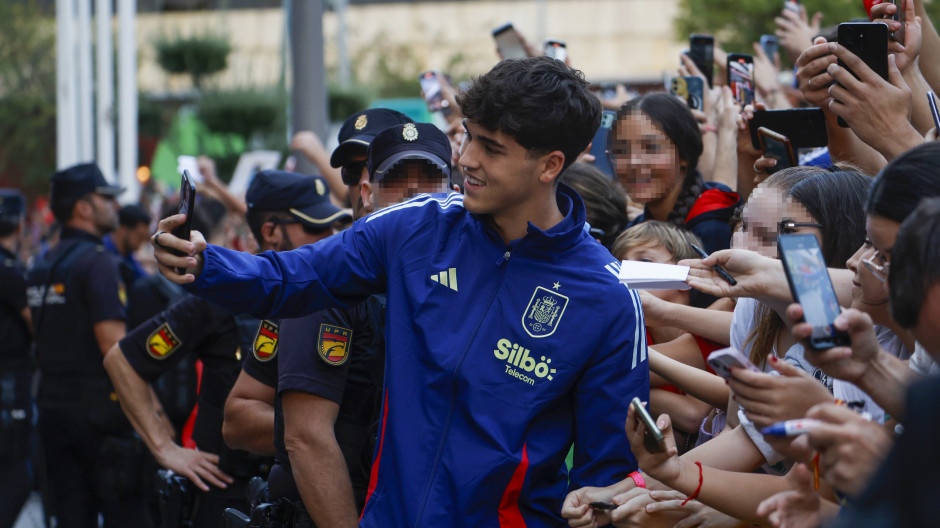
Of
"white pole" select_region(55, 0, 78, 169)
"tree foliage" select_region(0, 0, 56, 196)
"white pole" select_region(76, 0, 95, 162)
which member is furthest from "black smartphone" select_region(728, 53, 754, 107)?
"tree foliage" select_region(0, 0, 56, 196)

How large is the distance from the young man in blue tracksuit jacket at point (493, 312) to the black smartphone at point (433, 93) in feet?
9.72

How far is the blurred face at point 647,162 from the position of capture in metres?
4.73

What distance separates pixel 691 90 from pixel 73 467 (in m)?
4.54

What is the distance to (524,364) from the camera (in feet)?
9.54

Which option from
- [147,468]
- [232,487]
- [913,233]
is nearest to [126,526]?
[147,468]

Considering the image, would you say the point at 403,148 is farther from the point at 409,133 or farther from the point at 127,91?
the point at 127,91

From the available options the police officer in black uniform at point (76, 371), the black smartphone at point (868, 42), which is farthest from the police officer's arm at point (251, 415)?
the police officer in black uniform at point (76, 371)

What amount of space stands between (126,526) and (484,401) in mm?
4133

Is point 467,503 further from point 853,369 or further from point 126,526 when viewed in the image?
point 126,526

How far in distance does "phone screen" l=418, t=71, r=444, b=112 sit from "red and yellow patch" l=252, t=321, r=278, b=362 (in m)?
2.43

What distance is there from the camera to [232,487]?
4.76 m

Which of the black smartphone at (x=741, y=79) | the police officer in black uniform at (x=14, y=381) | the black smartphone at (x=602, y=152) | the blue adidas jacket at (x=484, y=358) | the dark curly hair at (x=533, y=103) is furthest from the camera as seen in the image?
the police officer in black uniform at (x=14, y=381)

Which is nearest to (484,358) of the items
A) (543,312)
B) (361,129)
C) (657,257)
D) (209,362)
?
(543,312)

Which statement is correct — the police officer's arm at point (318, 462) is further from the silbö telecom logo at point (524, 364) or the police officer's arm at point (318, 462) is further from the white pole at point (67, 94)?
the white pole at point (67, 94)
